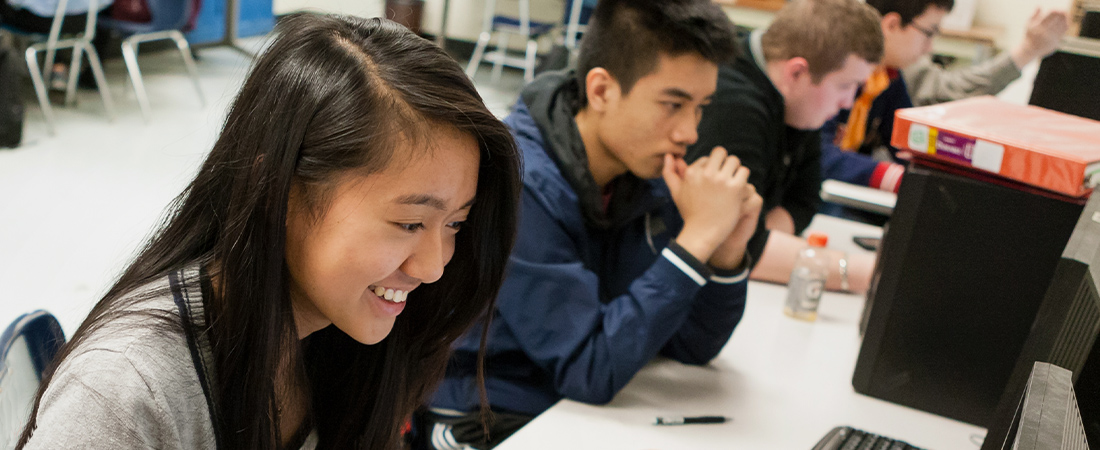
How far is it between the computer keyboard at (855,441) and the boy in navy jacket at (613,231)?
25 centimetres

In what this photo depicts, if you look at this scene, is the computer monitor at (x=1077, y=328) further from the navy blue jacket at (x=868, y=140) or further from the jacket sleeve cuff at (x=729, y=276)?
the navy blue jacket at (x=868, y=140)

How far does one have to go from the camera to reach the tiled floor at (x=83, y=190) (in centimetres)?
249

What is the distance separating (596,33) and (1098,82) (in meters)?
0.87

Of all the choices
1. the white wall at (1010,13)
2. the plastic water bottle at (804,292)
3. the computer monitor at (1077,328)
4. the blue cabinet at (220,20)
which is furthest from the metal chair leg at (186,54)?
the white wall at (1010,13)

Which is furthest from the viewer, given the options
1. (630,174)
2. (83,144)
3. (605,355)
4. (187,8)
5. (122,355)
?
(187,8)

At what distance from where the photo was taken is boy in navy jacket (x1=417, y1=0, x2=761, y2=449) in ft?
4.02

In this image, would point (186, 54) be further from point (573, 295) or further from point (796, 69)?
point (573, 295)

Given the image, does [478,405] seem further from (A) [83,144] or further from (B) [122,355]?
(A) [83,144]

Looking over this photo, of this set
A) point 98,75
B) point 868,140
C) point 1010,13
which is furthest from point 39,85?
point 1010,13

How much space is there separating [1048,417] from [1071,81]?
1218mm

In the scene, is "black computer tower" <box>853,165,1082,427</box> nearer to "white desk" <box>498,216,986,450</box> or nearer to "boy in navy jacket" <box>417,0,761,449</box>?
"white desk" <box>498,216,986,450</box>

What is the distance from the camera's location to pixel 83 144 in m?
3.74

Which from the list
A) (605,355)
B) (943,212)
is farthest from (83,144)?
(943,212)

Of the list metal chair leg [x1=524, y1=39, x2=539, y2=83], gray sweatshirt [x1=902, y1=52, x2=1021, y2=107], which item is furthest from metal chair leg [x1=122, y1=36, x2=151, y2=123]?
gray sweatshirt [x1=902, y1=52, x2=1021, y2=107]
